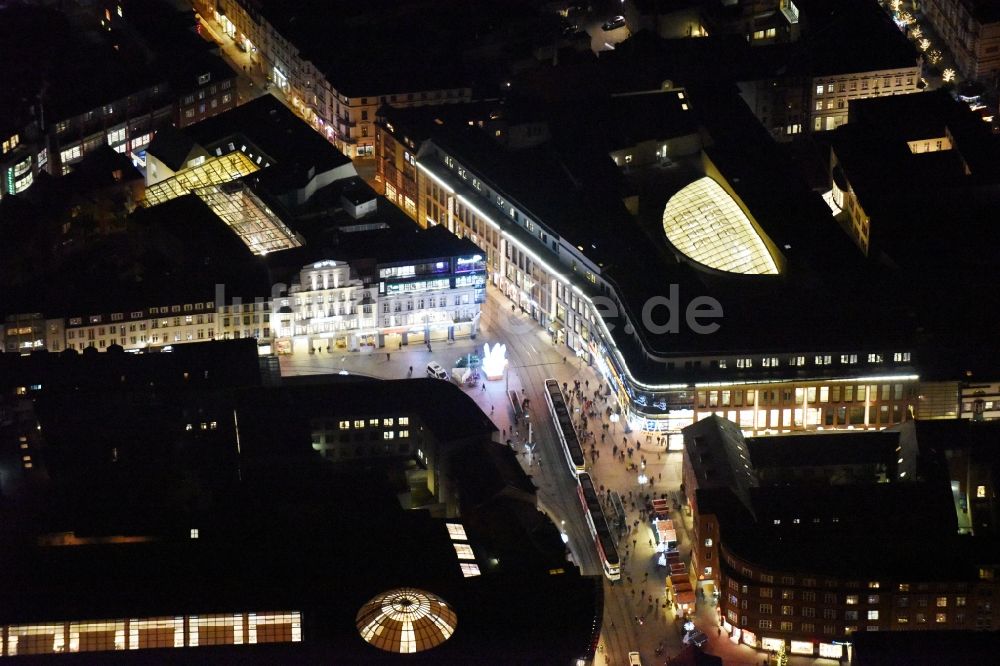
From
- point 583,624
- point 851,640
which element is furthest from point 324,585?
point 851,640

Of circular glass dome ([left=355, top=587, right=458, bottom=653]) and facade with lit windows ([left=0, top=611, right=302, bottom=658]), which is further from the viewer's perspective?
facade with lit windows ([left=0, top=611, right=302, bottom=658])

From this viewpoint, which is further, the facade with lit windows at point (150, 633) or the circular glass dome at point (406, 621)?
the facade with lit windows at point (150, 633)

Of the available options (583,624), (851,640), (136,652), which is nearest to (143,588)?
(136,652)

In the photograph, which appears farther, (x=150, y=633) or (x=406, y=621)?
(x=150, y=633)

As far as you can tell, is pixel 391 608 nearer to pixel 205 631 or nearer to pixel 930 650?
pixel 205 631

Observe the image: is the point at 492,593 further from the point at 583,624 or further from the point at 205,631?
the point at 205,631

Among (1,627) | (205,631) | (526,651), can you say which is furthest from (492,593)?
(1,627)
